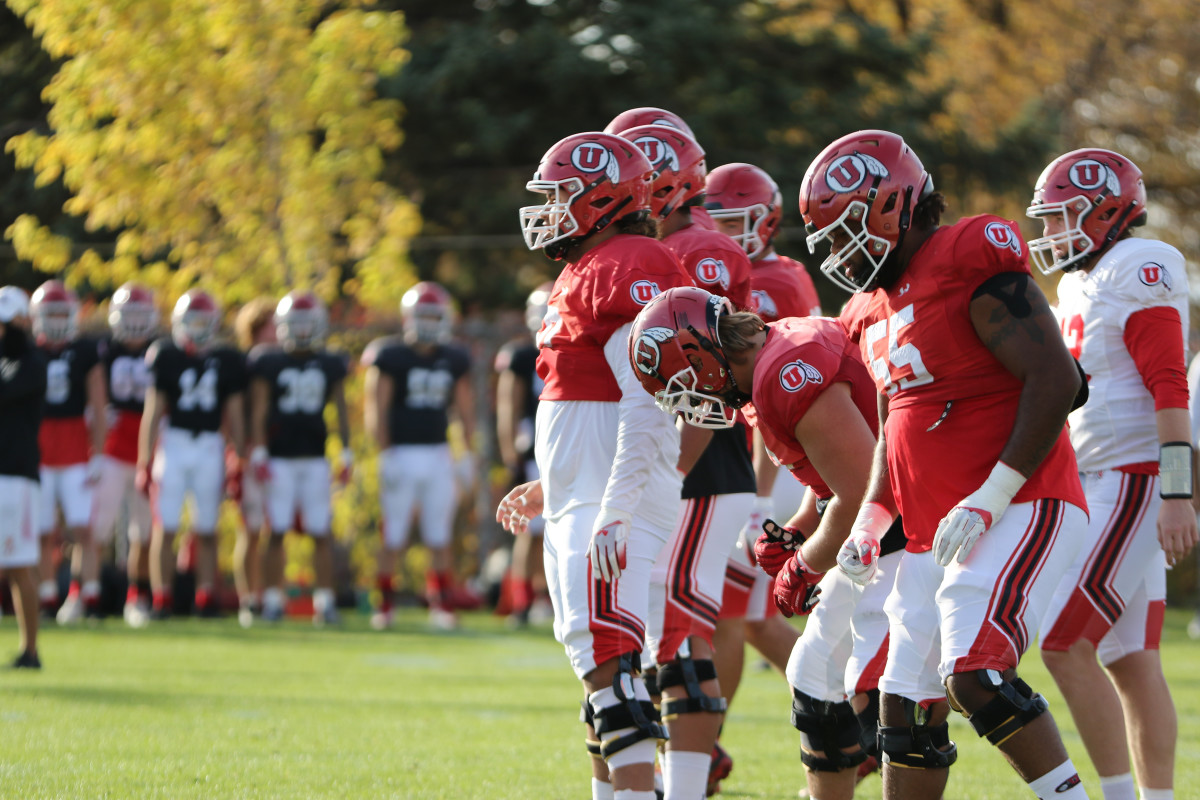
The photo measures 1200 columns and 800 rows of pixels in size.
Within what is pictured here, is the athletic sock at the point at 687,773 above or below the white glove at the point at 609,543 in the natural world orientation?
below

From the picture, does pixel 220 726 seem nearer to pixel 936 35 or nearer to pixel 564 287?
pixel 564 287

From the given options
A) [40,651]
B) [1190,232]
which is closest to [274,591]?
[40,651]

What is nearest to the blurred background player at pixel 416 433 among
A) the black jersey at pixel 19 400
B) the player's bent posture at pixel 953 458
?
the black jersey at pixel 19 400

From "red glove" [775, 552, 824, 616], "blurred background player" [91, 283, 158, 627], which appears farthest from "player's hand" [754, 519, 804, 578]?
"blurred background player" [91, 283, 158, 627]

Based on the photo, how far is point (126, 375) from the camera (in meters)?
12.7

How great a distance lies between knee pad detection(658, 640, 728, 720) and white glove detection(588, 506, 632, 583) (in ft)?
2.64

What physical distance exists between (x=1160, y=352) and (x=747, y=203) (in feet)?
5.94

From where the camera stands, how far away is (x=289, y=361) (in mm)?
12242

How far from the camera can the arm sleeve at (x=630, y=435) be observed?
4223mm

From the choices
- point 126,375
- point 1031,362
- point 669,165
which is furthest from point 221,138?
point 1031,362

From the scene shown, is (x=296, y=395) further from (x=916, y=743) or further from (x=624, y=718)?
(x=916, y=743)

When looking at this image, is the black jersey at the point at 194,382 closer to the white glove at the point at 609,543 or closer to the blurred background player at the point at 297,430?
the blurred background player at the point at 297,430

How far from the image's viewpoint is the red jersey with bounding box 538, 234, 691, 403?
439 cm

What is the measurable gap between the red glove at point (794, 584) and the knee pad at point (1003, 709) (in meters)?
0.61
